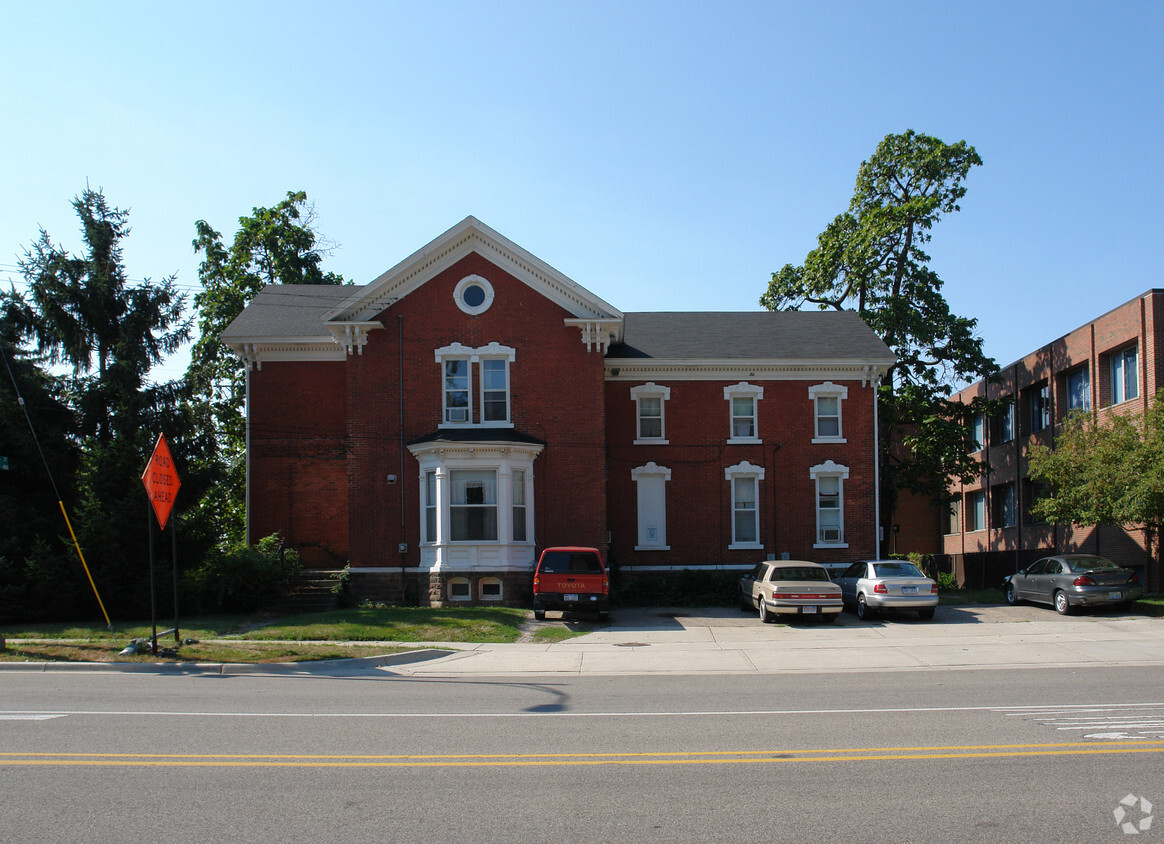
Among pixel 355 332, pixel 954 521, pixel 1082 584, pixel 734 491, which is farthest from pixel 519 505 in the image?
pixel 954 521

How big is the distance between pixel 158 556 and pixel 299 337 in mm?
8243

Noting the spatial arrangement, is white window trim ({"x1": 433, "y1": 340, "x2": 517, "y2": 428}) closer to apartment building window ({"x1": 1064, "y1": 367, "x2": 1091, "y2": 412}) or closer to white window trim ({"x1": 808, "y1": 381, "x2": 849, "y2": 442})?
white window trim ({"x1": 808, "y1": 381, "x2": 849, "y2": 442})

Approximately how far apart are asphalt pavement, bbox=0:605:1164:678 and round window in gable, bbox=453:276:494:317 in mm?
8843

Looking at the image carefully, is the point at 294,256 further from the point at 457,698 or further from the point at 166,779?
the point at 166,779

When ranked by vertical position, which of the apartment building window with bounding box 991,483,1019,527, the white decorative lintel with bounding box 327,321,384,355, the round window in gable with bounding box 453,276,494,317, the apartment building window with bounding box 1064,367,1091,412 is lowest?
the apartment building window with bounding box 991,483,1019,527

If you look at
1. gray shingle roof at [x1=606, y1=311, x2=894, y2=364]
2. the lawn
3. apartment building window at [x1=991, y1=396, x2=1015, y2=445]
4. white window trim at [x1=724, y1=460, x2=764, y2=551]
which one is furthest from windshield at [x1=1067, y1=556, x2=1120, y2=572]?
apartment building window at [x1=991, y1=396, x2=1015, y2=445]

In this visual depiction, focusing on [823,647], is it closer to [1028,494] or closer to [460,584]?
[460,584]

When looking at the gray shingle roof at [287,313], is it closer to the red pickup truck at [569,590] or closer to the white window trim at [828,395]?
the red pickup truck at [569,590]

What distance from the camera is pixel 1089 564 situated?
2380 cm

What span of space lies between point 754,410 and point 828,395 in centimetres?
239

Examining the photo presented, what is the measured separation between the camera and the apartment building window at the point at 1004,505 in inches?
1665

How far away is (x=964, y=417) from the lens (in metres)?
36.5

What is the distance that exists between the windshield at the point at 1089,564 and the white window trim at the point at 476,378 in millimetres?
14814

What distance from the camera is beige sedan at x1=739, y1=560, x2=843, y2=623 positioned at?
71.5 feet
